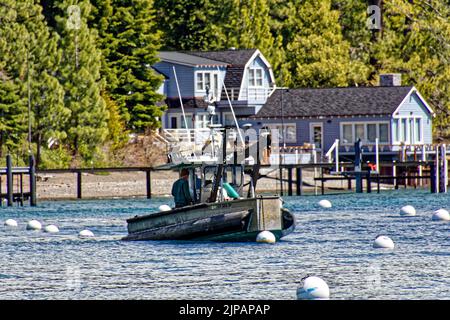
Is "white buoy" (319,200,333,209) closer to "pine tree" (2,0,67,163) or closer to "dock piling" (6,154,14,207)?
"dock piling" (6,154,14,207)

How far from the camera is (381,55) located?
10438 centimetres

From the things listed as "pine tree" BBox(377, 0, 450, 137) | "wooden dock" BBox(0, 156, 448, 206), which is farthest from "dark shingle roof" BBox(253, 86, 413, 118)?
"pine tree" BBox(377, 0, 450, 137)

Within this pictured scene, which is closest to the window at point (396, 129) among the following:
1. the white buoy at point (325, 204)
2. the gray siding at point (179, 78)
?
the gray siding at point (179, 78)

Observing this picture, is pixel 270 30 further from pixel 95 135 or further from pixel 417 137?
pixel 95 135

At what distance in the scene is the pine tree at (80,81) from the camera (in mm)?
77688

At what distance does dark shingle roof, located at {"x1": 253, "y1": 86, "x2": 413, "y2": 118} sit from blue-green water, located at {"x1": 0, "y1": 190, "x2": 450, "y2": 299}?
38.3 m

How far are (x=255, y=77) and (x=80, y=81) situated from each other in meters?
23.3

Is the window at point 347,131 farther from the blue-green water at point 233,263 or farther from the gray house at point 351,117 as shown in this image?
the blue-green water at point 233,263

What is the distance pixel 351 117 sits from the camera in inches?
3600

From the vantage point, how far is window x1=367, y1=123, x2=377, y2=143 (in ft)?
299

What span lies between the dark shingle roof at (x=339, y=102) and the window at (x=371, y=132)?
37.9 inches

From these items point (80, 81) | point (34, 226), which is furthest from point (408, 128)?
point (34, 226)

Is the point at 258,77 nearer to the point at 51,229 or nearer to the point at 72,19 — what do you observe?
the point at 72,19
